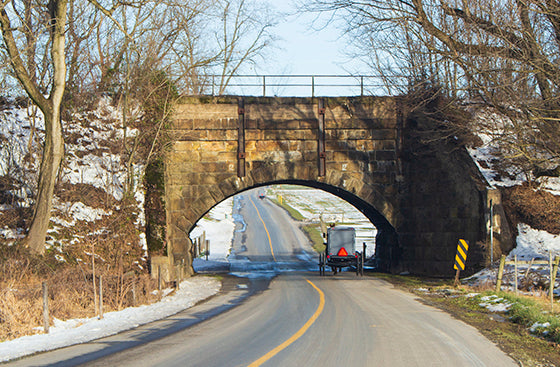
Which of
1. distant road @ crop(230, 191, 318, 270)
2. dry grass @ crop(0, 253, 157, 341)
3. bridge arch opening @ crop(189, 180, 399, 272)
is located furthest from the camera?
distant road @ crop(230, 191, 318, 270)

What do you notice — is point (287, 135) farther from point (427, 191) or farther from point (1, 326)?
point (1, 326)

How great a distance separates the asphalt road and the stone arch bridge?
9.03 m

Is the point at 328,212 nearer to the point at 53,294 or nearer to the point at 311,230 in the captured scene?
the point at 311,230

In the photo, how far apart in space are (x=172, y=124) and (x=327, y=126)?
7168mm

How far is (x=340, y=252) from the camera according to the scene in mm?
24078

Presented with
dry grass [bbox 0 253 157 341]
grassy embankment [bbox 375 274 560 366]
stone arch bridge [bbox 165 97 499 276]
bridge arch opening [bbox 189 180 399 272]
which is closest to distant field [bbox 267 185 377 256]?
bridge arch opening [bbox 189 180 399 272]

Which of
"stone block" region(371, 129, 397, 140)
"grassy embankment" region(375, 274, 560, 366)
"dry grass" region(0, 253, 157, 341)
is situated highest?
"stone block" region(371, 129, 397, 140)

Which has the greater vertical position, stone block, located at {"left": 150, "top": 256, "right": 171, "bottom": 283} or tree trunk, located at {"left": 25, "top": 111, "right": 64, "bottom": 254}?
tree trunk, located at {"left": 25, "top": 111, "right": 64, "bottom": 254}

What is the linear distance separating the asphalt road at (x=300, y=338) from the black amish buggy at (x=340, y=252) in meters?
7.92

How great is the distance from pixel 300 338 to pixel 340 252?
1496 centimetres

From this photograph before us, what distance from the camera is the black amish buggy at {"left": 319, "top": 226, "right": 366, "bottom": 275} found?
2408 centimetres

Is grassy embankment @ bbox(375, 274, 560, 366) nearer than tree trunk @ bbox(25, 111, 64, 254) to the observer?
Yes

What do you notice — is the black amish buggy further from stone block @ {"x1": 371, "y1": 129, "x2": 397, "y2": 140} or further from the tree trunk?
the tree trunk

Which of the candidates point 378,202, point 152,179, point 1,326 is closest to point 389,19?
point 378,202
